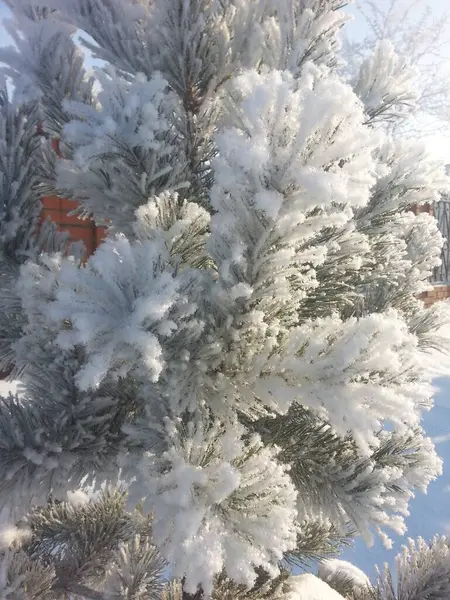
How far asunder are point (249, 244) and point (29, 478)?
59 cm

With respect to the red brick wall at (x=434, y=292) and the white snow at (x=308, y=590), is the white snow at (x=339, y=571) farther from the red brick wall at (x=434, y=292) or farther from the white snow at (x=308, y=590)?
the red brick wall at (x=434, y=292)

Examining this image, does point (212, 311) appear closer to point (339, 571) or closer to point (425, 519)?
point (339, 571)

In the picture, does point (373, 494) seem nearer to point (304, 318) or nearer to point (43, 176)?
point (304, 318)

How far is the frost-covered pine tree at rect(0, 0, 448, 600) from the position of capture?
0.61 meters

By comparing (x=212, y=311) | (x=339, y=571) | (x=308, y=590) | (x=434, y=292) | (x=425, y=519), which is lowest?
(x=434, y=292)

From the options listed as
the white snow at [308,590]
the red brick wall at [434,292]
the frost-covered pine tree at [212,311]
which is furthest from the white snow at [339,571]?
the red brick wall at [434,292]

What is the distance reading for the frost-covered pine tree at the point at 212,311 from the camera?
613mm

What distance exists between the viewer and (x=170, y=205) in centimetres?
84

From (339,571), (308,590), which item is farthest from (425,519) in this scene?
(308,590)

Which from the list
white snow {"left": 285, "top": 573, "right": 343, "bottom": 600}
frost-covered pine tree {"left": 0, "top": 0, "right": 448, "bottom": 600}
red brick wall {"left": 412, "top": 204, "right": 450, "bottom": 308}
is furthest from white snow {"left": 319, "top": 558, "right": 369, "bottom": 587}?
red brick wall {"left": 412, "top": 204, "right": 450, "bottom": 308}

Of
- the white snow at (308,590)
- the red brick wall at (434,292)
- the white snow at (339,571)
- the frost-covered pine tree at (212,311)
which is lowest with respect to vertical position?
the red brick wall at (434,292)

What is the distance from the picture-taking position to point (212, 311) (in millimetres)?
837

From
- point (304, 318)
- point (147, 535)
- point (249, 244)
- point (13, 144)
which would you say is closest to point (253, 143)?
point (249, 244)

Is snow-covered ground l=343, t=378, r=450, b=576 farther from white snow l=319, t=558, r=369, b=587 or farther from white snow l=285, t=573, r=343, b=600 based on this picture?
white snow l=285, t=573, r=343, b=600
